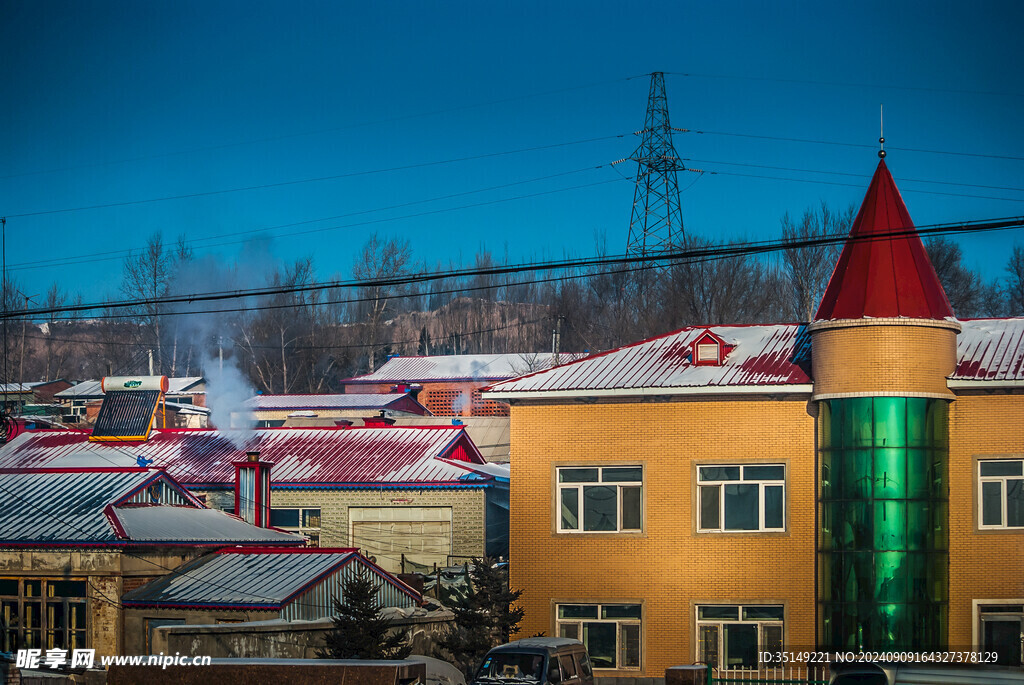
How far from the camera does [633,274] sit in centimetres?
9050

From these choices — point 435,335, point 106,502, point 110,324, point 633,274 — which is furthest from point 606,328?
point 106,502

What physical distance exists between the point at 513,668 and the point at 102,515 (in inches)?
563

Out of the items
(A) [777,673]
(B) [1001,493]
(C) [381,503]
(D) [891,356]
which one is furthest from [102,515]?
(B) [1001,493]

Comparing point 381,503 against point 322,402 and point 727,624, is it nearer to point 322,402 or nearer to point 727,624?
point 727,624

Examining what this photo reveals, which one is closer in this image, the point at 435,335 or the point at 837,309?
the point at 837,309

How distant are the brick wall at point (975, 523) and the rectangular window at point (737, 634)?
366cm

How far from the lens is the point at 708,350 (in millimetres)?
26297

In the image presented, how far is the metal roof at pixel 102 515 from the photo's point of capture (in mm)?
28227

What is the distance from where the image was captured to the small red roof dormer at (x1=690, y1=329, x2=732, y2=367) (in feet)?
85.9

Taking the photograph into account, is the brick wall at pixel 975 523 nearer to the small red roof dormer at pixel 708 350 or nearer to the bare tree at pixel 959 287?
the small red roof dormer at pixel 708 350

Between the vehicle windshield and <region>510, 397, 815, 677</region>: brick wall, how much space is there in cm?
637

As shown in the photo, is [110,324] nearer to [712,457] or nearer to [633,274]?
[633,274]

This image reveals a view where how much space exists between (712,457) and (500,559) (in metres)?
13.1

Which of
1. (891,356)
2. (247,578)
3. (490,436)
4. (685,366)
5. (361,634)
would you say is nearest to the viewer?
(361,634)
